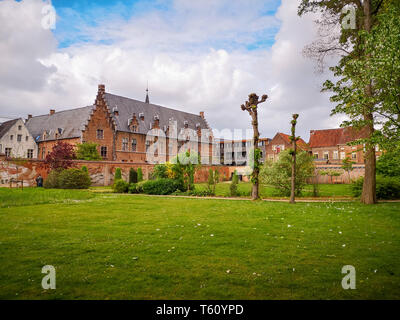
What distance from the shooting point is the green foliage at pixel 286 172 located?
1819 centimetres

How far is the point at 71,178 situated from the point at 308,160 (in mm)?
19238

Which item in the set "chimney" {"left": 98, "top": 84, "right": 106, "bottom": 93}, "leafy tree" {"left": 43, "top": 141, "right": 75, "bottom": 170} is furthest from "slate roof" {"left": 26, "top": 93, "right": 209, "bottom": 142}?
"leafy tree" {"left": 43, "top": 141, "right": 75, "bottom": 170}

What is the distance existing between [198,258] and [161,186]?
1722cm

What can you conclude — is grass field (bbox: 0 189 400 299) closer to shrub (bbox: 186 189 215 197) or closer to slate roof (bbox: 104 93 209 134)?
shrub (bbox: 186 189 215 197)

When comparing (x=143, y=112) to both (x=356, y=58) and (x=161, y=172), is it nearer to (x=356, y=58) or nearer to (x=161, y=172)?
(x=161, y=172)

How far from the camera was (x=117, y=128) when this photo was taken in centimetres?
4547

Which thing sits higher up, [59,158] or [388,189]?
[59,158]

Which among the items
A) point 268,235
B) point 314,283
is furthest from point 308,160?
point 314,283

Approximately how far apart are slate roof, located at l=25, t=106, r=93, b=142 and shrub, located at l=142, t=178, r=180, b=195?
24.9 metres

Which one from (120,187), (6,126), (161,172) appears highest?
(6,126)

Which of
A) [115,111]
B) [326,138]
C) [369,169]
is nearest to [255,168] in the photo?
[369,169]

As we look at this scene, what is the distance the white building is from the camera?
47.3m

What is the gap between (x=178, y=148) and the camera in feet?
189
